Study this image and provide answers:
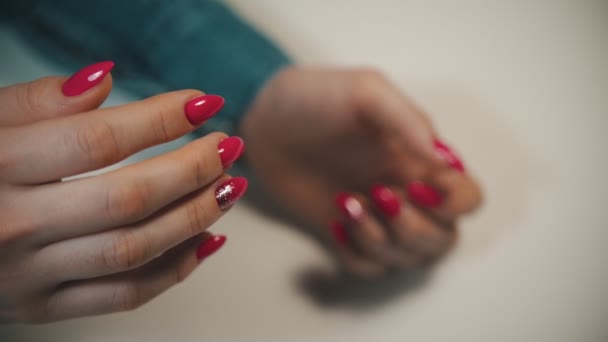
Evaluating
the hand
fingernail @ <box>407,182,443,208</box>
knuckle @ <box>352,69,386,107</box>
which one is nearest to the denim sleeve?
the hand

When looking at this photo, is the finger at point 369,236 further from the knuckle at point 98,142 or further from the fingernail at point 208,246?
the knuckle at point 98,142

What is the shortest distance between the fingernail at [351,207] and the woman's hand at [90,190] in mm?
245

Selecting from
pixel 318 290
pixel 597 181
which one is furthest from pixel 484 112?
pixel 318 290

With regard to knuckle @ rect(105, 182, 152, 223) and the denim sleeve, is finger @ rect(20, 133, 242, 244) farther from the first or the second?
the denim sleeve

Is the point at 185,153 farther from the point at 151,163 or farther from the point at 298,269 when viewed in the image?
the point at 298,269

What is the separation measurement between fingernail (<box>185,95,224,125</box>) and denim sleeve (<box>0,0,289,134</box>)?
26cm

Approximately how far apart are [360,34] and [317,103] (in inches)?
6.4

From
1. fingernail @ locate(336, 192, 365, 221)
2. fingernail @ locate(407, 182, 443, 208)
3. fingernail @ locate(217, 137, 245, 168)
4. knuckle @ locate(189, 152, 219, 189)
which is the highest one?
fingernail @ locate(217, 137, 245, 168)

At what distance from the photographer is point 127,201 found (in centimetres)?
26

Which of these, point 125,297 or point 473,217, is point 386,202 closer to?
point 473,217

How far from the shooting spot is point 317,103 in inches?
21.2

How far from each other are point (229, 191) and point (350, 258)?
0.87 ft

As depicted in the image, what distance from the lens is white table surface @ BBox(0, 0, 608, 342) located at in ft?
1.39

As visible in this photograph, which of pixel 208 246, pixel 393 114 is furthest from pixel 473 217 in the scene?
pixel 208 246
